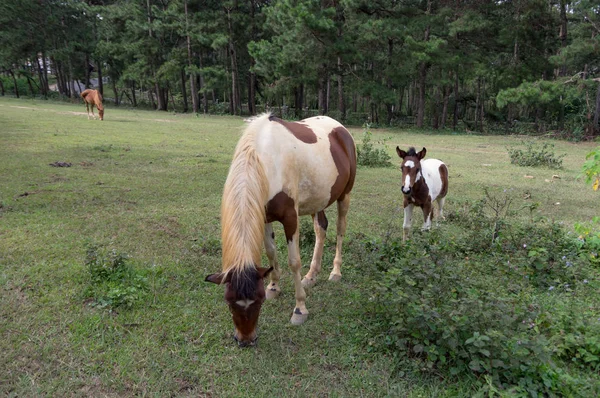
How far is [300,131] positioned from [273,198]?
96cm

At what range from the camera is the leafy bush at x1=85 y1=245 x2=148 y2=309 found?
135 inches

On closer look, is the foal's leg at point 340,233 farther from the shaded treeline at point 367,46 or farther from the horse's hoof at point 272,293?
the shaded treeline at point 367,46

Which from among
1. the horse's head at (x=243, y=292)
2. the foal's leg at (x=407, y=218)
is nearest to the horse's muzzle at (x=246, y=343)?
the horse's head at (x=243, y=292)

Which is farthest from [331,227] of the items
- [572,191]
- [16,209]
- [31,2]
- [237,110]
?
[31,2]

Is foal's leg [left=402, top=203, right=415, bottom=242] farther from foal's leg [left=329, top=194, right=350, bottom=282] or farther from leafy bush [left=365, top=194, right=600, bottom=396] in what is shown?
foal's leg [left=329, top=194, right=350, bottom=282]

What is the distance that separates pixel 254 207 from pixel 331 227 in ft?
11.1

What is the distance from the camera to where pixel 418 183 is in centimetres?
537

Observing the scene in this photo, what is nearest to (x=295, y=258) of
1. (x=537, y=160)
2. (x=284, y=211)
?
(x=284, y=211)

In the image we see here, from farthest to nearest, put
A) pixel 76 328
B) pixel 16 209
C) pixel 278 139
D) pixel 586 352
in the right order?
A: pixel 16 209
pixel 278 139
pixel 76 328
pixel 586 352

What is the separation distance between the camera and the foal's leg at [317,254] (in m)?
4.22

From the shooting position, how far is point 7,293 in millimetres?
3473

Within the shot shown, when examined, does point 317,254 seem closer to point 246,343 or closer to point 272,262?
point 272,262

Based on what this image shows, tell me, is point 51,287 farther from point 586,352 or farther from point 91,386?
point 586,352

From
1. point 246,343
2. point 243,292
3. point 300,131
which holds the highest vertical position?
point 300,131
